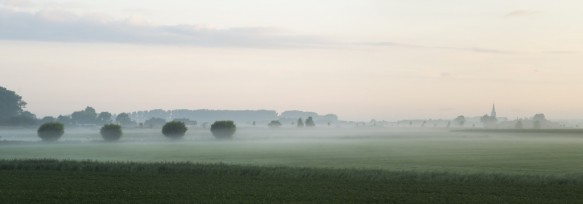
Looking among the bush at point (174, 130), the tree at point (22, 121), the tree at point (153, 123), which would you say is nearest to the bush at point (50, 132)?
the bush at point (174, 130)

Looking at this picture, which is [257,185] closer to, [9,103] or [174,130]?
[174,130]

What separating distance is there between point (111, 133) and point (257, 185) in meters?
76.4

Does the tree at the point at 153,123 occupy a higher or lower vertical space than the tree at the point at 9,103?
lower

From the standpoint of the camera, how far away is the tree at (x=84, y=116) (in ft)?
638

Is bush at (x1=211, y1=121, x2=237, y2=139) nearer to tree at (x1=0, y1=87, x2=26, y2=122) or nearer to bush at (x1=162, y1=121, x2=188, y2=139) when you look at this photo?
bush at (x1=162, y1=121, x2=188, y2=139)

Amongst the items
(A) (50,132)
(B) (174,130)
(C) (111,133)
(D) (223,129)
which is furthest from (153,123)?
(A) (50,132)

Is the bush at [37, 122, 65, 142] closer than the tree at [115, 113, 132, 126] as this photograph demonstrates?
Yes

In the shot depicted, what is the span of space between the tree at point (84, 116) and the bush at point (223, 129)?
291ft

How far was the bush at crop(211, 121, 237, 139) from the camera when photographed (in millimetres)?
113500

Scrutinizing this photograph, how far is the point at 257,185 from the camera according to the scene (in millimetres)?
32406

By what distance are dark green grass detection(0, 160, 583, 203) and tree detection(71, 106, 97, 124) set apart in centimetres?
15750

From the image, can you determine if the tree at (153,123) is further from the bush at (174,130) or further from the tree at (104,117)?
the bush at (174,130)

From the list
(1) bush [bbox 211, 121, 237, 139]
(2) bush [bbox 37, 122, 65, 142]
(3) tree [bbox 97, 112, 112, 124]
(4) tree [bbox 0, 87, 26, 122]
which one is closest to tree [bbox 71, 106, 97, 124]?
(3) tree [bbox 97, 112, 112, 124]

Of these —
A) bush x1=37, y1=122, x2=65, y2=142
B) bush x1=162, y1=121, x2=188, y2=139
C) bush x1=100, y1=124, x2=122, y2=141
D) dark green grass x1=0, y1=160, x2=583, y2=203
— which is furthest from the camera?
bush x1=162, y1=121, x2=188, y2=139
